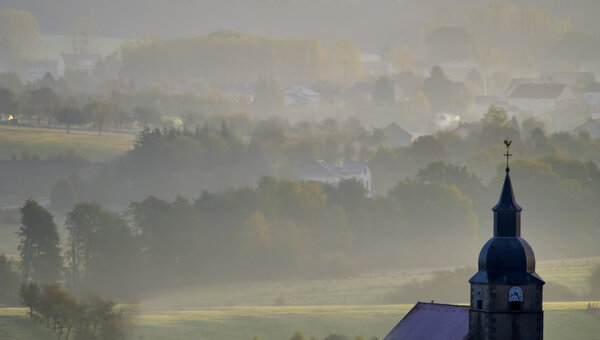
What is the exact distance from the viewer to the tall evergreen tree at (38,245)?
137000 millimetres

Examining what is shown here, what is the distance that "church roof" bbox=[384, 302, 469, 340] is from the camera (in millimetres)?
82938

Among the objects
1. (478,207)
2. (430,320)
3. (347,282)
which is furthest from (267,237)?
(430,320)

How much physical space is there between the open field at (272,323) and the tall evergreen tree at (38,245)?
40.0 ft

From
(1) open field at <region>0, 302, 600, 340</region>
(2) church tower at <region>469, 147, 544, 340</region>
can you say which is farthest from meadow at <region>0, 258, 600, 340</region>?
(2) church tower at <region>469, 147, 544, 340</region>

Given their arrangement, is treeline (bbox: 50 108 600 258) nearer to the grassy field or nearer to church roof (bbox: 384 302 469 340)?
the grassy field

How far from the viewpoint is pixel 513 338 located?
78.0m

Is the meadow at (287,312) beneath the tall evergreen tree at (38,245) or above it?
beneath

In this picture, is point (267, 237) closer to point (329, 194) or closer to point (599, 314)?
point (329, 194)

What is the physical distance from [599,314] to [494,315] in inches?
2116

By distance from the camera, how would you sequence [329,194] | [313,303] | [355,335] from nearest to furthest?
[355,335] → [313,303] → [329,194]

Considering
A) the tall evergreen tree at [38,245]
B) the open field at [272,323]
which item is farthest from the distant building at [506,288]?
the tall evergreen tree at [38,245]

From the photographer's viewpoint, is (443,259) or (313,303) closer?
(313,303)

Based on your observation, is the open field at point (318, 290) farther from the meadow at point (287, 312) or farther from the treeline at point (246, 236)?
the treeline at point (246, 236)

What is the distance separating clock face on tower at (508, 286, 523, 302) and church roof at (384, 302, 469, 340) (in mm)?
4019
